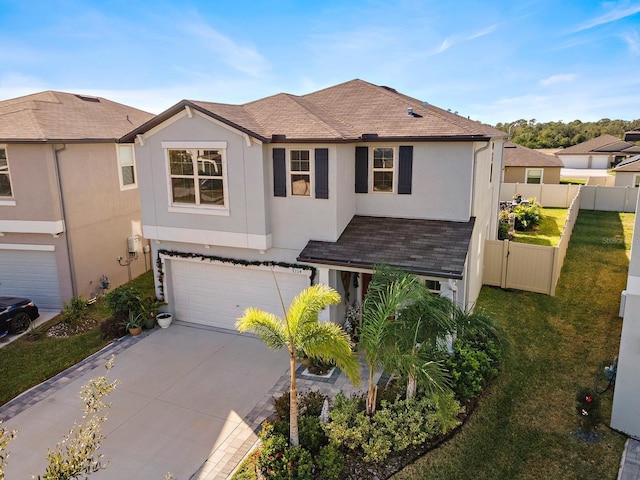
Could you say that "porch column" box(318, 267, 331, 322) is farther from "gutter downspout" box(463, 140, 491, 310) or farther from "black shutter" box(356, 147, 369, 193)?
"gutter downspout" box(463, 140, 491, 310)

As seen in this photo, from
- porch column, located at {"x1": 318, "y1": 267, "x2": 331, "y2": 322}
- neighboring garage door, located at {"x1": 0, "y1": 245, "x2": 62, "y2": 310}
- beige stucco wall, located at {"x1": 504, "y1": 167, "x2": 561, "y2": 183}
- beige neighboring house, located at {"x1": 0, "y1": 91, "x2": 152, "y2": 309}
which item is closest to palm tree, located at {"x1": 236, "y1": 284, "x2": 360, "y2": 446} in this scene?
porch column, located at {"x1": 318, "y1": 267, "x2": 331, "y2": 322}

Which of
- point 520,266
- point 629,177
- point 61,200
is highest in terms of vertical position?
point 61,200

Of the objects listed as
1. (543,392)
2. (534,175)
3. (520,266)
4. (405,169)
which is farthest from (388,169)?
(534,175)

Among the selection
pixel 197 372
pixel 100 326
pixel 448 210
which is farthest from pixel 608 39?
pixel 100 326

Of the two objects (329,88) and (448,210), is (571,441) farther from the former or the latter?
(329,88)

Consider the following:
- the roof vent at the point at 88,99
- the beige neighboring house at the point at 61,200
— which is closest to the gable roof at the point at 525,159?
the roof vent at the point at 88,99

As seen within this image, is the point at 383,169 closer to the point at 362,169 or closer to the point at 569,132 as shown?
the point at 362,169

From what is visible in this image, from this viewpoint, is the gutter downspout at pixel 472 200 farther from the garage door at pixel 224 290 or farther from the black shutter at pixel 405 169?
the garage door at pixel 224 290
